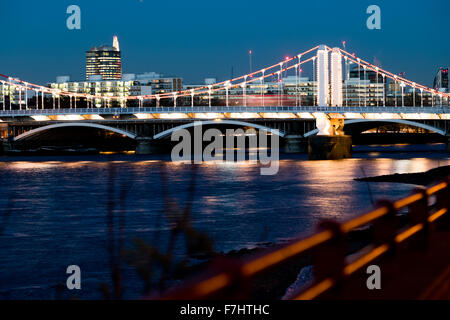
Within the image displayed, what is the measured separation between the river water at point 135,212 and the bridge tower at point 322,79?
16.5 meters

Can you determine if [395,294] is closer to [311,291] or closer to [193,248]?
[311,291]

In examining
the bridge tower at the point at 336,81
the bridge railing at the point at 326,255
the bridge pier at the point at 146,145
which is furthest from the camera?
the bridge pier at the point at 146,145

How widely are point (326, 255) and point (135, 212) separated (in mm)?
17984

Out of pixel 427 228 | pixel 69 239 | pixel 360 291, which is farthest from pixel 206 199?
pixel 360 291

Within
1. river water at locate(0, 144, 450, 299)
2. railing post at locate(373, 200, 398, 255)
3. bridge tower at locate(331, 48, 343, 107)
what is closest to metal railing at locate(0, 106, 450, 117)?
bridge tower at locate(331, 48, 343, 107)

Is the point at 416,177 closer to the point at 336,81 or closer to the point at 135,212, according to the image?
the point at 135,212

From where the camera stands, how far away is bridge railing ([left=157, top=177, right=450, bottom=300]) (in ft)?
8.04

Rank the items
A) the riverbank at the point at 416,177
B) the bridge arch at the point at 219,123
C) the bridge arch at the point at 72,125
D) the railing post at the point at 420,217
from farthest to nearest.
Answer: the bridge arch at the point at 72,125
the bridge arch at the point at 219,123
the riverbank at the point at 416,177
the railing post at the point at 420,217

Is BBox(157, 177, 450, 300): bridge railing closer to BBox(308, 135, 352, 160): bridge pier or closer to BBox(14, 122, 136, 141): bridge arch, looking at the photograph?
BBox(308, 135, 352, 160): bridge pier

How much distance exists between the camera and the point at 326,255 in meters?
3.62

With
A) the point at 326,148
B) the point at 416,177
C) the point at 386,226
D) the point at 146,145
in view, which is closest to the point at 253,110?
the point at 326,148

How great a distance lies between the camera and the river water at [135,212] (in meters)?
11.0

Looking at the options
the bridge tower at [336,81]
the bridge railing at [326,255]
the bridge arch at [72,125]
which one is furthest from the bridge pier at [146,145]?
the bridge railing at [326,255]

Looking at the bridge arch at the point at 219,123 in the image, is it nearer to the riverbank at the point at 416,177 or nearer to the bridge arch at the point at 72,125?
the bridge arch at the point at 72,125
